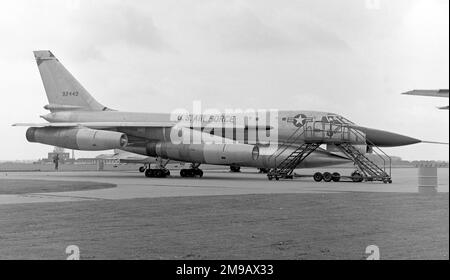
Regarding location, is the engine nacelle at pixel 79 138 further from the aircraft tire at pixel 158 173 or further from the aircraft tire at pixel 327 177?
the aircraft tire at pixel 327 177

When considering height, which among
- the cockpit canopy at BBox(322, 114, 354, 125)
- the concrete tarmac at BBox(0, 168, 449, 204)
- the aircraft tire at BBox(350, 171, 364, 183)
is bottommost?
the concrete tarmac at BBox(0, 168, 449, 204)

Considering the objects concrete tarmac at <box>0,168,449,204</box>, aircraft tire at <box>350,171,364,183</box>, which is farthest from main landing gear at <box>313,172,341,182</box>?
concrete tarmac at <box>0,168,449,204</box>

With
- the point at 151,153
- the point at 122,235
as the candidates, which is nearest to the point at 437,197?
the point at 122,235

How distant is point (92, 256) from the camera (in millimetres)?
6500

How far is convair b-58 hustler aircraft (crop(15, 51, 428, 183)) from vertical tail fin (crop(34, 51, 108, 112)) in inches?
2.3

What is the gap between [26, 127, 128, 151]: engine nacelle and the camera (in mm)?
27766

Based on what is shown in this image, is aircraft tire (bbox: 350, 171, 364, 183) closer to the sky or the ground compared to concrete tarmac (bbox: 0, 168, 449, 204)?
closer to the sky

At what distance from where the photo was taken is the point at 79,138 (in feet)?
94.1

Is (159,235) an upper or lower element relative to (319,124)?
lower

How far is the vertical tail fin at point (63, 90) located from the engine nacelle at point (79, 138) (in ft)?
9.71

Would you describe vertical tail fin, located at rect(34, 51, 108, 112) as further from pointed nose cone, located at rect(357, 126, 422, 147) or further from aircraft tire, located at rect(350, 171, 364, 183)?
aircraft tire, located at rect(350, 171, 364, 183)

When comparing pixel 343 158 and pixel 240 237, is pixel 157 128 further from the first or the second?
pixel 240 237
